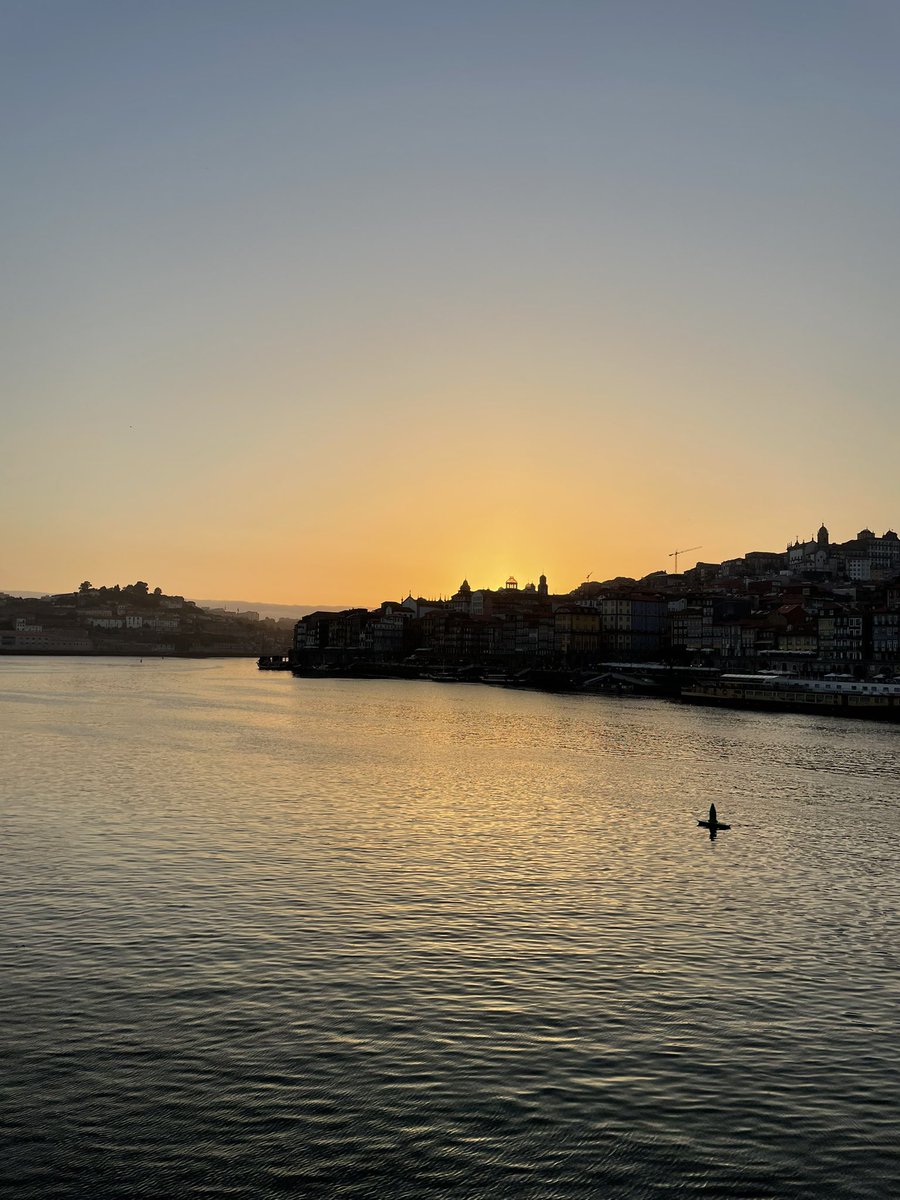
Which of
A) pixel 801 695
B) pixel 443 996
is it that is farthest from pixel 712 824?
pixel 801 695

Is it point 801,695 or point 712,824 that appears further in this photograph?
point 801,695

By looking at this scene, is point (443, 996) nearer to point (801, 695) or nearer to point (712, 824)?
point (712, 824)

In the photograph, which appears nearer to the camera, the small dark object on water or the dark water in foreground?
the dark water in foreground

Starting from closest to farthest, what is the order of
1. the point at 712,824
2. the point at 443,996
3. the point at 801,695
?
the point at 443,996 < the point at 712,824 < the point at 801,695

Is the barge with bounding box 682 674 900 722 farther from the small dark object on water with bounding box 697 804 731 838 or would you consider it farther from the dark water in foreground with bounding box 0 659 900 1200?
the small dark object on water with bounding box 697 804 731 838

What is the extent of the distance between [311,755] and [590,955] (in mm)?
44421

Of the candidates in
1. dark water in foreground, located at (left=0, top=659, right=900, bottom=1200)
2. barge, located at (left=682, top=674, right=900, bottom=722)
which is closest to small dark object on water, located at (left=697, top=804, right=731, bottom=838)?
dark water in foreground, located at (left=0, top=659, right=900, bottom=1200)

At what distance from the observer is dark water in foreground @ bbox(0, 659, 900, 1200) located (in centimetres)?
1438

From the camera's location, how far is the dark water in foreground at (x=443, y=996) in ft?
47.2

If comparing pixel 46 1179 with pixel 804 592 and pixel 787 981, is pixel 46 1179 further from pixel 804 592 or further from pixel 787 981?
pixel 804 592

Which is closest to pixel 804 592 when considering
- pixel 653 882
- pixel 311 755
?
pixel 311 755

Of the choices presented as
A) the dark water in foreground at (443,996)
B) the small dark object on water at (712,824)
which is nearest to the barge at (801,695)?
the dark water in foreground at (443,996)

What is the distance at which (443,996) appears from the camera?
20.5m

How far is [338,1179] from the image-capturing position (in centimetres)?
1370
